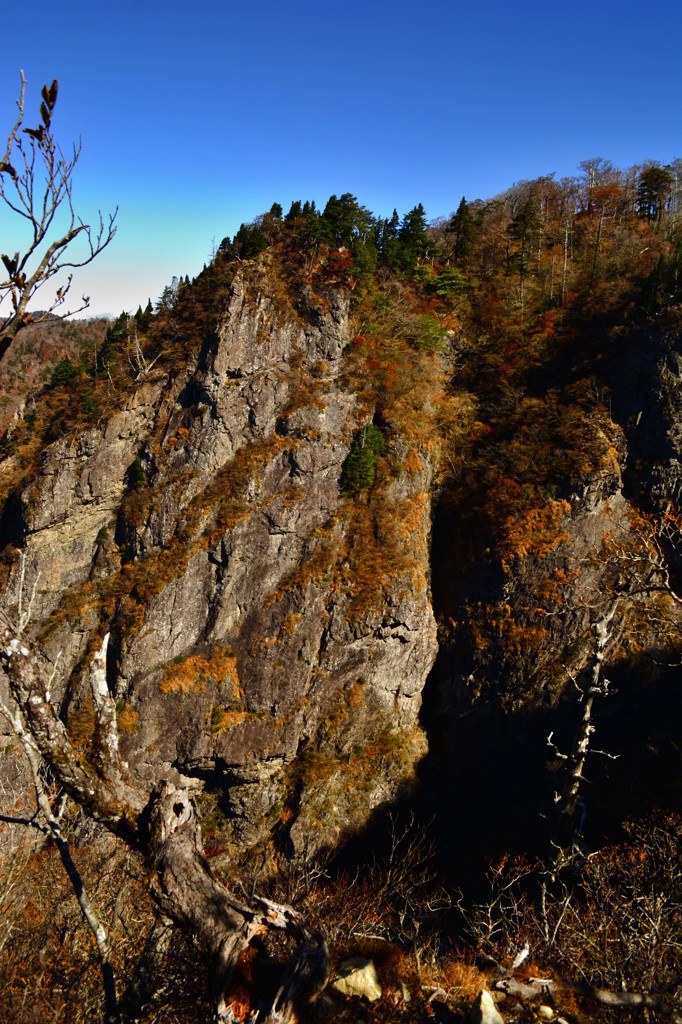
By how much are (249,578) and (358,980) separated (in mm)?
20398

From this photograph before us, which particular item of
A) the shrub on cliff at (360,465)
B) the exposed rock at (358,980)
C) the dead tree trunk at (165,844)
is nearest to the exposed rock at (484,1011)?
the exposed rock at (358,980)

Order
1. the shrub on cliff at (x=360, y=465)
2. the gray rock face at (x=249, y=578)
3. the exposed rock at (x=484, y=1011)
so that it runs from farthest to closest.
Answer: the shrub on cliff at (x=360, y=465) → the gray rock face at (x=249, y=578) → the exposed rock at (x=484, y=1011)

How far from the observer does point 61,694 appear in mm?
24391

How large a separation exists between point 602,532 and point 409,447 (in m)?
10.8

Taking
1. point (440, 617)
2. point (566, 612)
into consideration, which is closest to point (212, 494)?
point (440, 617)

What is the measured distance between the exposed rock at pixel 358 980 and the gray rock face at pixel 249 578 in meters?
17.3

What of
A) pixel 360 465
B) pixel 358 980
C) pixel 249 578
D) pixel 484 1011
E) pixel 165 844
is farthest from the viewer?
pixel 360 465

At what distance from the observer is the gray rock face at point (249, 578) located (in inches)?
931

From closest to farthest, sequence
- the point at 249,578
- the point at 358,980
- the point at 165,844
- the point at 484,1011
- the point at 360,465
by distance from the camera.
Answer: the point at 165,844 → the point at 484,1011 → the point at 358,980 → the point at 249,578 → the point at 360,465

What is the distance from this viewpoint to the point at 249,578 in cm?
2606

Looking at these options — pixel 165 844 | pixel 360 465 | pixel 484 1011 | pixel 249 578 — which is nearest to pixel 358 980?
pixel 484 1011

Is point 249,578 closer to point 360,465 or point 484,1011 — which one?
Answer: point 360,465

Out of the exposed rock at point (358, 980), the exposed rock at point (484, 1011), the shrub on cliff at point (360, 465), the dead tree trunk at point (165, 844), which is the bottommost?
the exposed rock at point (484, 1011)

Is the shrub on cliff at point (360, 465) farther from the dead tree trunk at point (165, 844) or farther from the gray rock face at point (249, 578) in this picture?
the dead tree trunk at point (165, 844)
